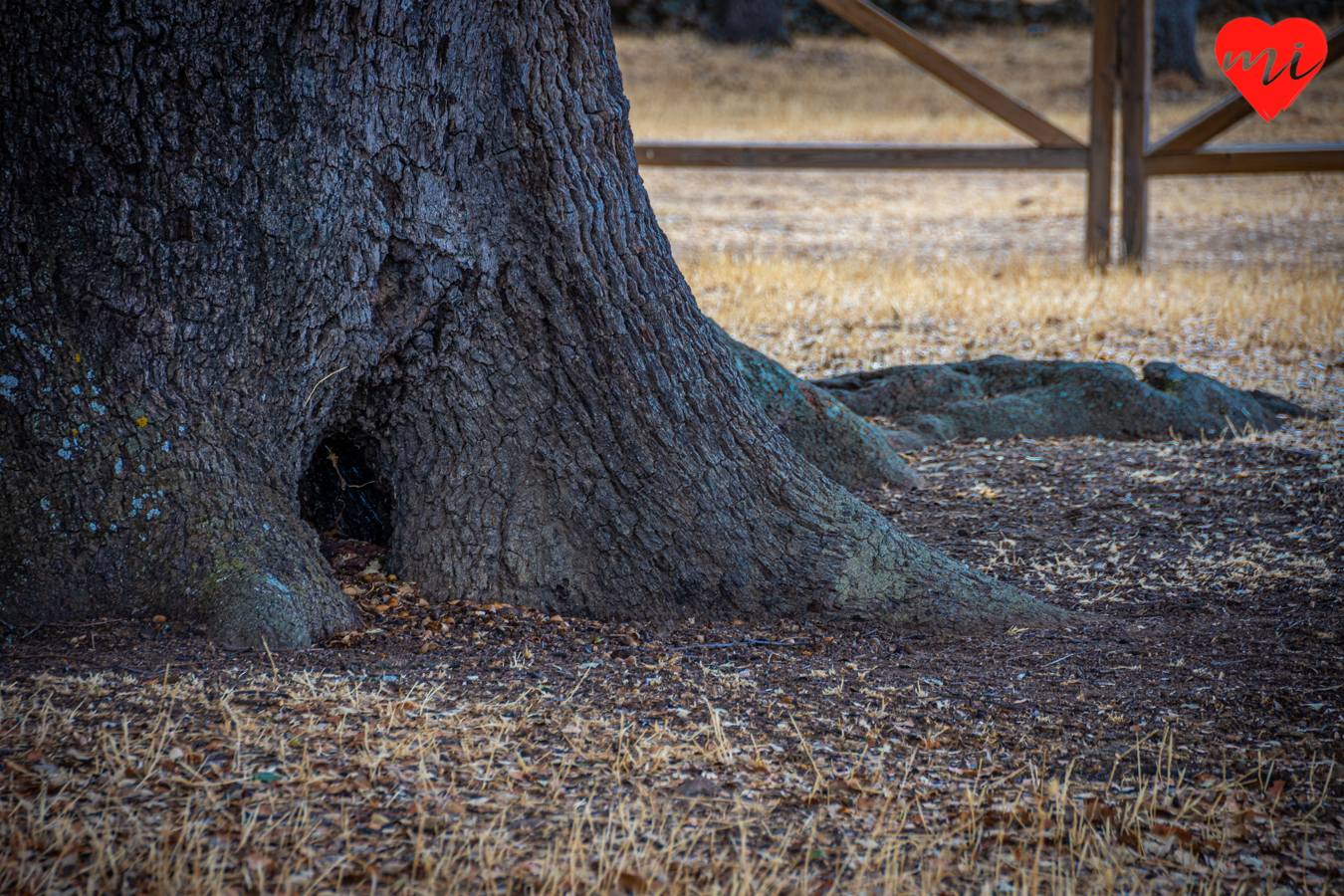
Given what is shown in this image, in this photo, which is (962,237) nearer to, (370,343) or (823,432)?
(823,432)

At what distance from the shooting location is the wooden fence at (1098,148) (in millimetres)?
8586

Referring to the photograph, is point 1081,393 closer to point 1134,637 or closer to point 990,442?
point 990,442

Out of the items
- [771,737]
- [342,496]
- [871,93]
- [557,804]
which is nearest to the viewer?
[557,804]

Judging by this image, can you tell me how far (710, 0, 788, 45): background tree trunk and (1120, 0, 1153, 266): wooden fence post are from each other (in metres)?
18.8

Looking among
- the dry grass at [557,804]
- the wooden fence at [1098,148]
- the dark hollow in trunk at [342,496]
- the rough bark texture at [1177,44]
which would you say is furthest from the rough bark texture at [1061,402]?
the rough bark texture at [1177,44]

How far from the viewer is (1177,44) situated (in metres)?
22.8

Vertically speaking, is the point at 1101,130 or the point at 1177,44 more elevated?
the point at 1177,44

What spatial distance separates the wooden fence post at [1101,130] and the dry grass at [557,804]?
7433 mm

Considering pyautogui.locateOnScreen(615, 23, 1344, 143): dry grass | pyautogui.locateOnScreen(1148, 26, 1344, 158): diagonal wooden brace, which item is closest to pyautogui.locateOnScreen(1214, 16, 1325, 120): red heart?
pyautogui.locateOnScreen(1148, 26, 1344, 158): diagonal wooden brace

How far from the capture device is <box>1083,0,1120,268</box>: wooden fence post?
346 inches

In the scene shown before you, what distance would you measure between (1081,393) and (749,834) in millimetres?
3948

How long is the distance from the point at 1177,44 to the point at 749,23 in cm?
951

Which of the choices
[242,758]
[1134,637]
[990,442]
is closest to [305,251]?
[242,758]

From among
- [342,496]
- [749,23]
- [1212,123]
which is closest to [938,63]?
[1212,123]
